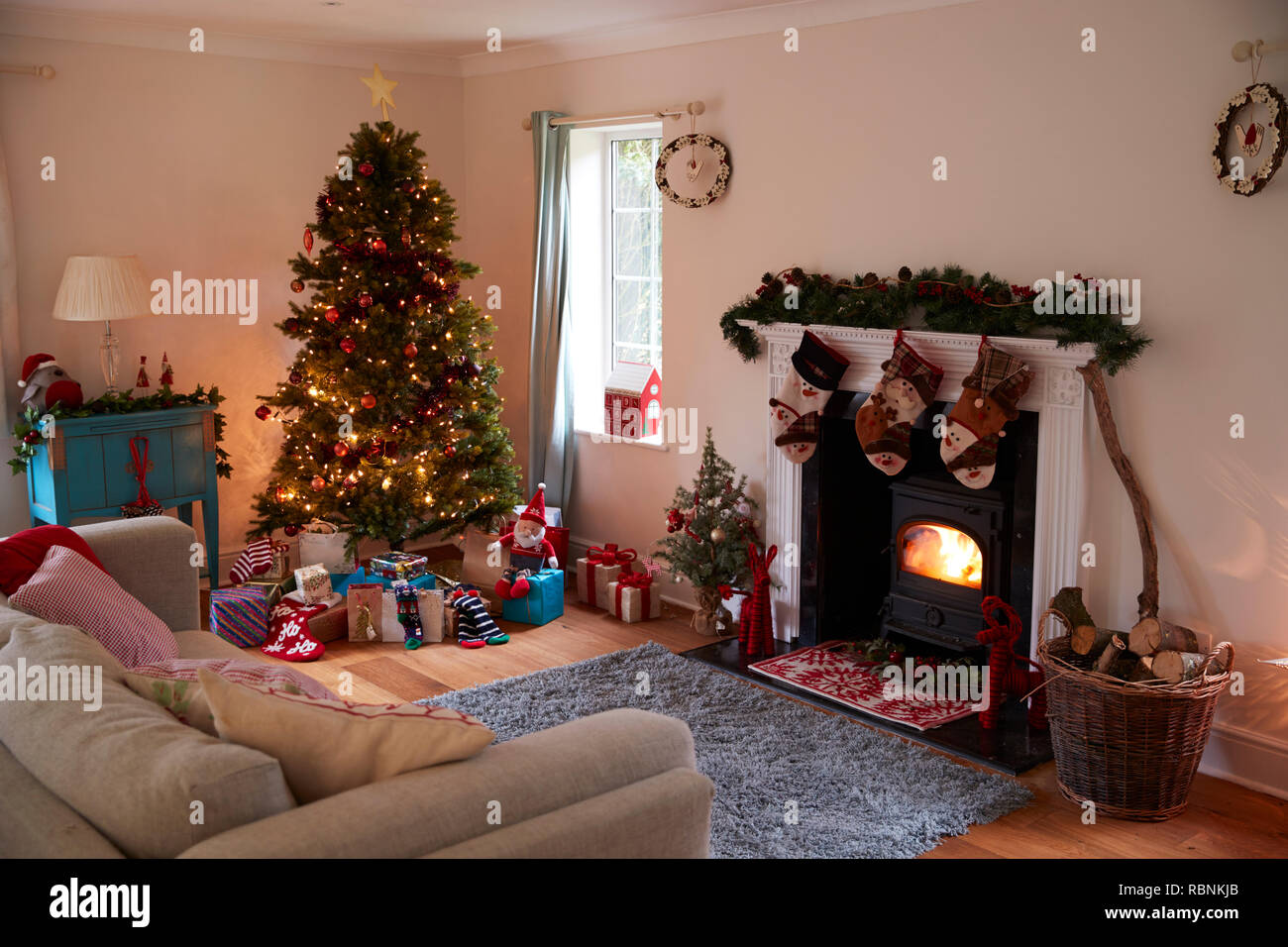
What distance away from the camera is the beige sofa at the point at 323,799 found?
60.9 inches

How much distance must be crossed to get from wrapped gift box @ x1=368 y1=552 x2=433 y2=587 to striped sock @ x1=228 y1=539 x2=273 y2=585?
437 mm

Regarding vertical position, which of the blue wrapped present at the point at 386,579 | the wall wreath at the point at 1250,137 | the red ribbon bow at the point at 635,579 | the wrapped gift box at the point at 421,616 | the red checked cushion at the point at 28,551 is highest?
the wall wreath at the point at 1250,137

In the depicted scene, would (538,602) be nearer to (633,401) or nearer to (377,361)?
(633,401)

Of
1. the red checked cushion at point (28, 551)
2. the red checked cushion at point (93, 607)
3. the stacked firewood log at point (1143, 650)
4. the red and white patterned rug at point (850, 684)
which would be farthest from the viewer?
the red and white patterned rug at point (850, 684)

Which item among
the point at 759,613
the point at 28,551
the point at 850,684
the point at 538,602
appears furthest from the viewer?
the point at 538,602

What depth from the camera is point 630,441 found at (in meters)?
5.47

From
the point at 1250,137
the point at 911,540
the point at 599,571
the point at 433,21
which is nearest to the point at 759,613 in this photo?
the point at 911,540

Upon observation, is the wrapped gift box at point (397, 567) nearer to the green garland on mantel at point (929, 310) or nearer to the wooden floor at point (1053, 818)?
the wooden floor at point (1053, 818)

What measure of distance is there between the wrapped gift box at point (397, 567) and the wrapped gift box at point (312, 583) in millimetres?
241

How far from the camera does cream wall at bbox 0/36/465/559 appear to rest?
495cm

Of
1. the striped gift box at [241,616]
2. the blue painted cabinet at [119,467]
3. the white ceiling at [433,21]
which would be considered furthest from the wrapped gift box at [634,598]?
the white ceiling at [433,21]

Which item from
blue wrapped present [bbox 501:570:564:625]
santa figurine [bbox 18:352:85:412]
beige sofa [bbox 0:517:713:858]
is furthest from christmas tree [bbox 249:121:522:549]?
beige sofa [bbox 0:517:713:858]

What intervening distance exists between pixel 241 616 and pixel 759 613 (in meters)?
2.07
